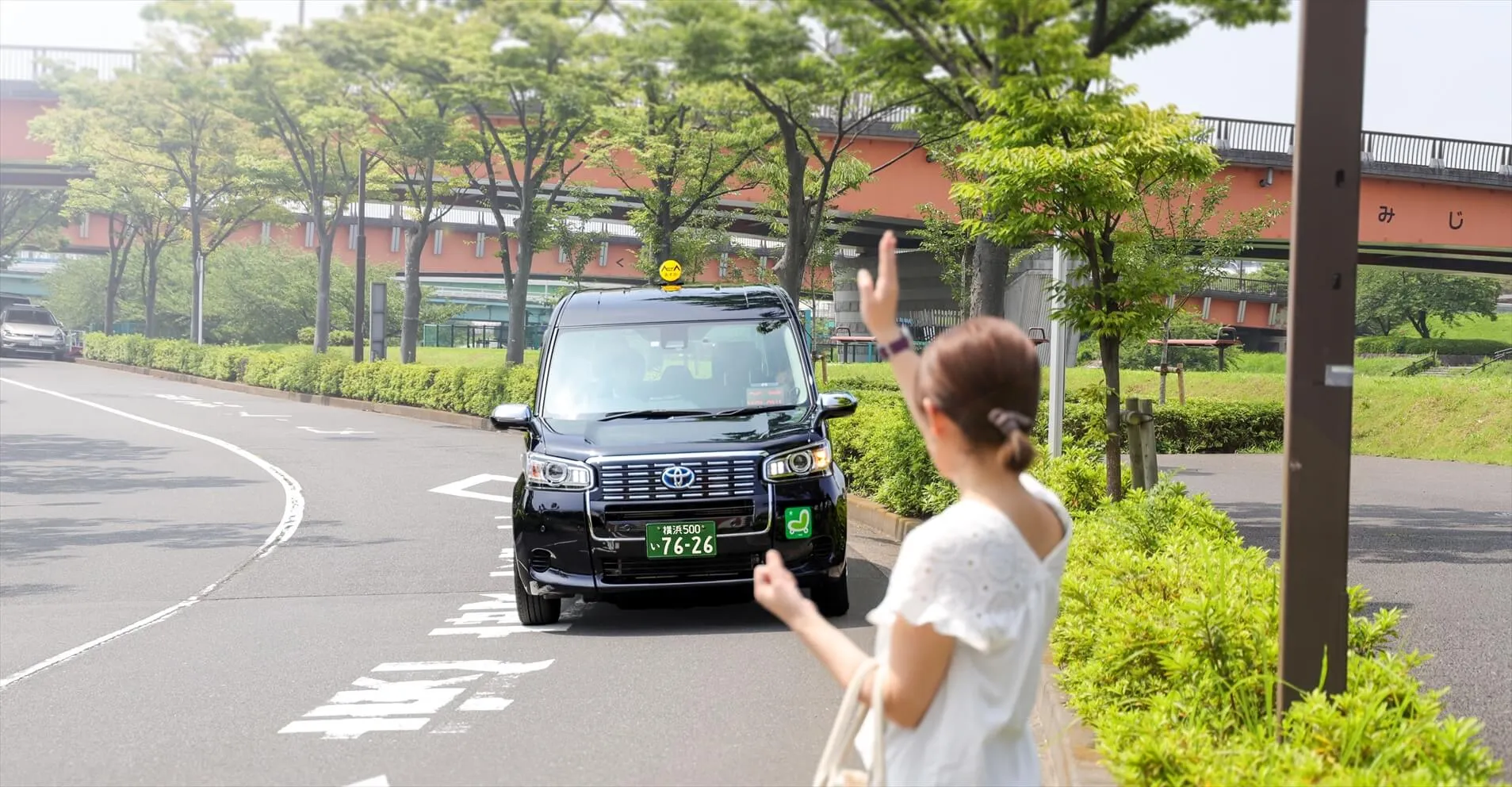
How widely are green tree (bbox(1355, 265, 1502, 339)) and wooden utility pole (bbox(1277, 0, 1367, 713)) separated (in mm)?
67822

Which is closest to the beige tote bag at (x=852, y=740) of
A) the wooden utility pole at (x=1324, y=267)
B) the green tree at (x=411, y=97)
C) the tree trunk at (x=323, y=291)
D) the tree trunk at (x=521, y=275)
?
the wooden utility pole at (x=1324, y=267)

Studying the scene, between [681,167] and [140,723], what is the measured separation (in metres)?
25.7

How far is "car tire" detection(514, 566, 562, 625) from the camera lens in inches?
358

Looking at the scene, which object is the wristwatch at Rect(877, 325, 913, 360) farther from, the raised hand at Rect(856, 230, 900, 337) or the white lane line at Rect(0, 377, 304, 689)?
the white lane line at Rect(0, 377, 304, 689)

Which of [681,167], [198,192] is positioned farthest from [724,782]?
[198,192]

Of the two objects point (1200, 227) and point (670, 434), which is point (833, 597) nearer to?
point (670, 434)

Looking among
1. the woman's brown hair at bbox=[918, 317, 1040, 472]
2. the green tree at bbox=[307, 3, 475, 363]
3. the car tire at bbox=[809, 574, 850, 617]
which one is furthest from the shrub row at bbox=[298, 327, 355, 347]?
the woman's brown hair at bbox=[918, 317, 1040, 472]

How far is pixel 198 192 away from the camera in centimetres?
5669

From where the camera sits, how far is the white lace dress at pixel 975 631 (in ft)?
7.45

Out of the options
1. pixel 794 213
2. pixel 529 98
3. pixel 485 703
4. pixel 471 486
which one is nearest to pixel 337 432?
pixel 529 98

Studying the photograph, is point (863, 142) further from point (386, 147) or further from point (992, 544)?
point (992, 544)

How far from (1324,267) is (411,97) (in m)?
29.0

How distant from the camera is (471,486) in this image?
17719 mm

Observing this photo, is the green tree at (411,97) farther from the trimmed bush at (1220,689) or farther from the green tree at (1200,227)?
the trimmed bush at (1220,689)
